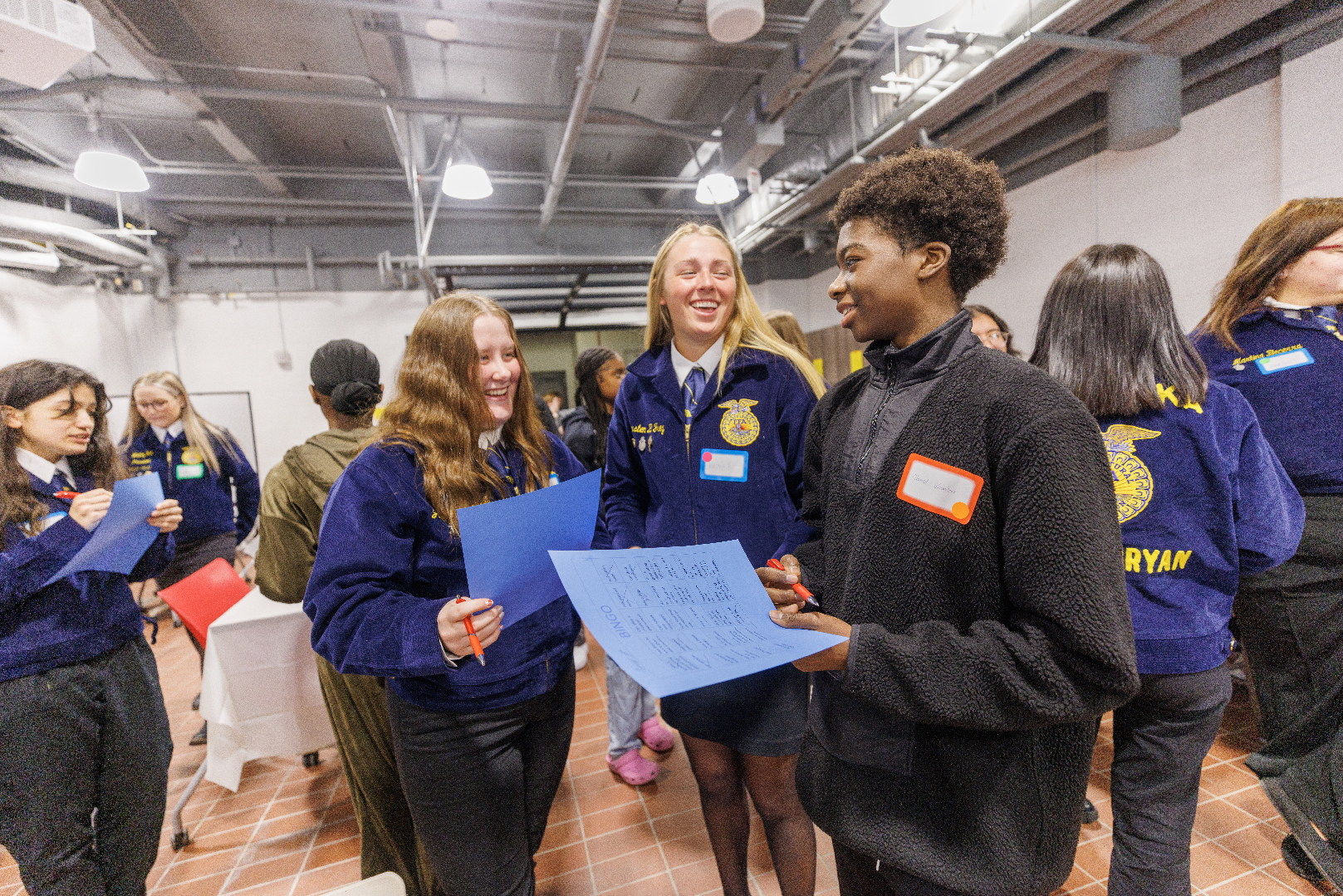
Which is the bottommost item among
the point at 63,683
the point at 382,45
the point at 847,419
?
the point at 63,683

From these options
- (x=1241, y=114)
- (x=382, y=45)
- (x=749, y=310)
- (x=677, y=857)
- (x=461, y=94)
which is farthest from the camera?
(x=461, y=94)

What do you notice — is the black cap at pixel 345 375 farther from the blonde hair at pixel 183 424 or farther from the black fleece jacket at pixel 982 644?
the blonde hair at pixel 183 424

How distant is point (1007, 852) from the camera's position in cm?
70

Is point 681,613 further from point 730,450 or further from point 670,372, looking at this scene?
point 670,372

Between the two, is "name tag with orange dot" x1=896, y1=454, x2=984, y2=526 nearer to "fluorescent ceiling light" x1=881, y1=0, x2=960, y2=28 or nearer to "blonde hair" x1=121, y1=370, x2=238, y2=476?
"fluorescent ceiling light" x1=881, y1=0, x2=960, y2=28

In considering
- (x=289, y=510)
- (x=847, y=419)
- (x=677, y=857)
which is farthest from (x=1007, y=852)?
(x=289, y=510)

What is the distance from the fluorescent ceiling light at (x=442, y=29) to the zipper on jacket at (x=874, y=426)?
12.8 feet

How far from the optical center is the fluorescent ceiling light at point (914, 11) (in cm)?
237

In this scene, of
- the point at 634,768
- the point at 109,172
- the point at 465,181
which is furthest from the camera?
the point at 465,181

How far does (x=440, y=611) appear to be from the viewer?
36.6 inches

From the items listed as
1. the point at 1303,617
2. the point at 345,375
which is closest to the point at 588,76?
the point at 345,375

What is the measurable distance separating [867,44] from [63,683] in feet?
17.1

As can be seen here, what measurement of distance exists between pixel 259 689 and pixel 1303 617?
350 centimetres

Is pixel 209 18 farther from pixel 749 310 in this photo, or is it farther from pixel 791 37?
pixel 749 310
